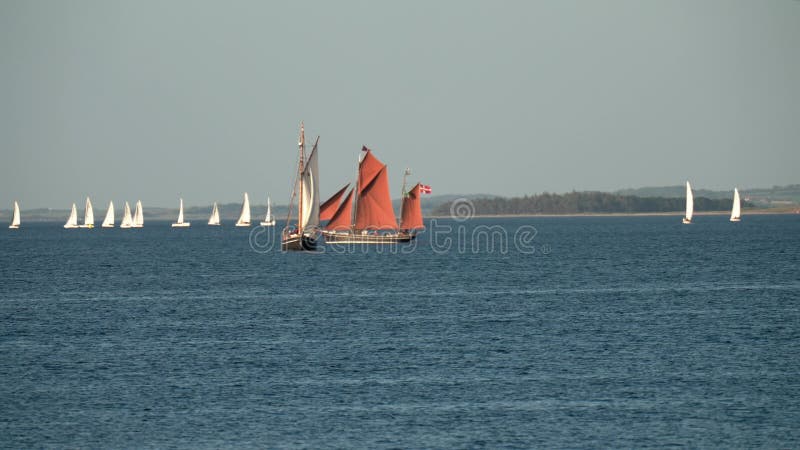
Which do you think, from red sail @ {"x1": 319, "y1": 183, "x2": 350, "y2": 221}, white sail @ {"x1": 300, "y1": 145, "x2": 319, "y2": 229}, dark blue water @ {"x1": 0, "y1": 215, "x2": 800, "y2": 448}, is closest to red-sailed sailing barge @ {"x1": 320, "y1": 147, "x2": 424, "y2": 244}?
red sail @ {"x1": 319, "y1": 183, "x2": 350, "y2": 221}

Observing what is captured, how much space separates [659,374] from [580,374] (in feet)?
10.2

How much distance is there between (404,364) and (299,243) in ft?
306

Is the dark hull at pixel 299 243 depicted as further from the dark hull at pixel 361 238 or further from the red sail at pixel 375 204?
the dark hull at pixel 361 238

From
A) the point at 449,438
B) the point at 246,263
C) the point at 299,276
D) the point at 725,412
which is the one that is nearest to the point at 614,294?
the point at 299,276

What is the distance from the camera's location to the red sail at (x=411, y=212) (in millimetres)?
158413

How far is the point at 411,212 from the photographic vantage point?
162 metres

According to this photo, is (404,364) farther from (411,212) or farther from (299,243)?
(411,212)

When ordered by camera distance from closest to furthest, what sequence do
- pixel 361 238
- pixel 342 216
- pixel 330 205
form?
pixel 330 205, pixel 342 216, pixel 361 238

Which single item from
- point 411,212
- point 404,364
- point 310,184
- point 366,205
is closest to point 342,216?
point 366,205

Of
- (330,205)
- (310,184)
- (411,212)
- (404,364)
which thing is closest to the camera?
(404,364)

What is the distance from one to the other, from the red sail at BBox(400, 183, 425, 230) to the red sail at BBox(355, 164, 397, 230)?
15.1 meters

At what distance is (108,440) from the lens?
31438 mm

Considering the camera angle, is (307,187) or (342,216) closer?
(307,187)

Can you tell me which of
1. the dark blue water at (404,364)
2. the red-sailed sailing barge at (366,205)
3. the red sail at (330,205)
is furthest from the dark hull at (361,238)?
the dark blue water at (404,364)
